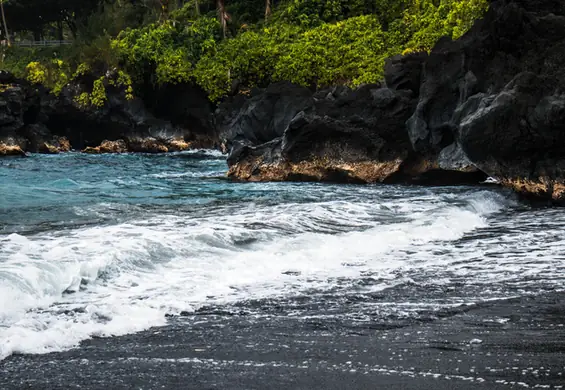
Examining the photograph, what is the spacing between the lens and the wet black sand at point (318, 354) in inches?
176

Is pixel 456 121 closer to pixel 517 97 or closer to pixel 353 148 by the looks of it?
pixel 517 97

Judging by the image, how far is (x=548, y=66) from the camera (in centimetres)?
1512

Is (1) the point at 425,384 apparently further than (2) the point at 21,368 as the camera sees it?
No

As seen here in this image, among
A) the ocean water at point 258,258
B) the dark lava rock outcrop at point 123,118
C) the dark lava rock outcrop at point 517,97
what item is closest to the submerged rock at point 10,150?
the dark lava rock outcrop at point 123,118

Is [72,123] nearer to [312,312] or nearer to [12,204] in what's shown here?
[12,204]

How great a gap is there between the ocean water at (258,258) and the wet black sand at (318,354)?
0.80 ft

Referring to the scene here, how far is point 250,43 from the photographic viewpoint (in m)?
40.5

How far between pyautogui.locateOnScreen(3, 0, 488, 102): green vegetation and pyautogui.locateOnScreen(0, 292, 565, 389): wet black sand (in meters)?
24.0

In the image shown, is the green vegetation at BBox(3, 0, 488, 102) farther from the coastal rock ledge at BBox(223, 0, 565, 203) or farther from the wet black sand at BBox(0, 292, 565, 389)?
the wet black sand at BBox(0, 292, 565, 389)

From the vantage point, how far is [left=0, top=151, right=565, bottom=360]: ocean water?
20.5 feet

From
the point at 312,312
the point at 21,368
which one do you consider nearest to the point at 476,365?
the point at 312,312

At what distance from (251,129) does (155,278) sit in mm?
20966

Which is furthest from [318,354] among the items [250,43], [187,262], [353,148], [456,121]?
[250,43]

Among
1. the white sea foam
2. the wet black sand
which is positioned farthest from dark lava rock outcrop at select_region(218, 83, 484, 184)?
the wet black sand
